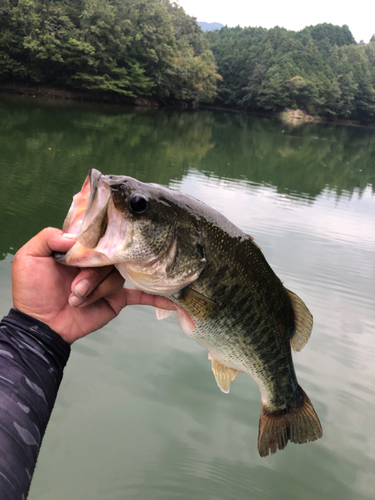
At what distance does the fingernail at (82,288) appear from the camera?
1644 mm

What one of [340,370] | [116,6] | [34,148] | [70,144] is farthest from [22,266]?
[116,6]

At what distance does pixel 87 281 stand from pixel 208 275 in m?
0.60

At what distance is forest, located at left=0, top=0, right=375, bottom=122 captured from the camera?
33344 mm

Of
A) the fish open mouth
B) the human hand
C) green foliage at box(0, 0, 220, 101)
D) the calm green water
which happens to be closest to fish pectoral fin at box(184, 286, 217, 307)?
the human hand

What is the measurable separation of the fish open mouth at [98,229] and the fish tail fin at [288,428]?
146 centimetres

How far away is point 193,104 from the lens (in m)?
57.7

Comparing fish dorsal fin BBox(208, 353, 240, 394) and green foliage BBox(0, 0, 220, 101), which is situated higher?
green foliage BBox(0, 0, 220, 101)

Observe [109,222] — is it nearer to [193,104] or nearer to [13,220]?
[13,220]

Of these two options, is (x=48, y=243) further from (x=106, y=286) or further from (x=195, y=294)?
(x=195, y=294)

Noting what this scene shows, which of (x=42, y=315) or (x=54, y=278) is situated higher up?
(x=54, y=278)

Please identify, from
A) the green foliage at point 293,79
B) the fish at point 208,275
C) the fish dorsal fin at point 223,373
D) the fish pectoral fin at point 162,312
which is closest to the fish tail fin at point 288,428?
the fish at point 208,275

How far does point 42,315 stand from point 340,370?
12.7ft

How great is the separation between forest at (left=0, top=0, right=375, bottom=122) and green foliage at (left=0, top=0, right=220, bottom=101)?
0.09 m

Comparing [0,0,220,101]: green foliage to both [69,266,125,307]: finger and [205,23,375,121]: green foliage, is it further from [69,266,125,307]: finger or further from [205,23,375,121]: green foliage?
[69,266,125,307]: finger
